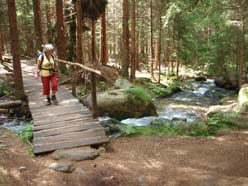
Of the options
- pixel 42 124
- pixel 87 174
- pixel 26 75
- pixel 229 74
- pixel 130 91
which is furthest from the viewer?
pixel 229 74

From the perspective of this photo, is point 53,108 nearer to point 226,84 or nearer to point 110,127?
point 110,127

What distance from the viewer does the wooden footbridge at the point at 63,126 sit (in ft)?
24.0

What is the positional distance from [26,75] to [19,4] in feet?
45.9

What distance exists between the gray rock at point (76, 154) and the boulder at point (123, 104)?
355cm

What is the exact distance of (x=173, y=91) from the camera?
82.1 feet

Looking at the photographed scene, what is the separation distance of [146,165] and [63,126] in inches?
104

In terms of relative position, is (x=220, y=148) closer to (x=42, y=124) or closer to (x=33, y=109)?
(x=42, y=124)

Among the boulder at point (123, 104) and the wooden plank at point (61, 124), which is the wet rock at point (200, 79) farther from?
the wooden plank at point (61, 124)

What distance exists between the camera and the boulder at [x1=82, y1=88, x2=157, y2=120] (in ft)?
35.3

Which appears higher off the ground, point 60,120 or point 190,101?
point 60,120

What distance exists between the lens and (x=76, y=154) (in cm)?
676

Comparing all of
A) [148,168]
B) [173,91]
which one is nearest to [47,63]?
[148,168]

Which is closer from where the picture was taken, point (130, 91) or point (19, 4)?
point (130, 91)

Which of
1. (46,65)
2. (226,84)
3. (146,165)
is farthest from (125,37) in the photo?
(146,165)
